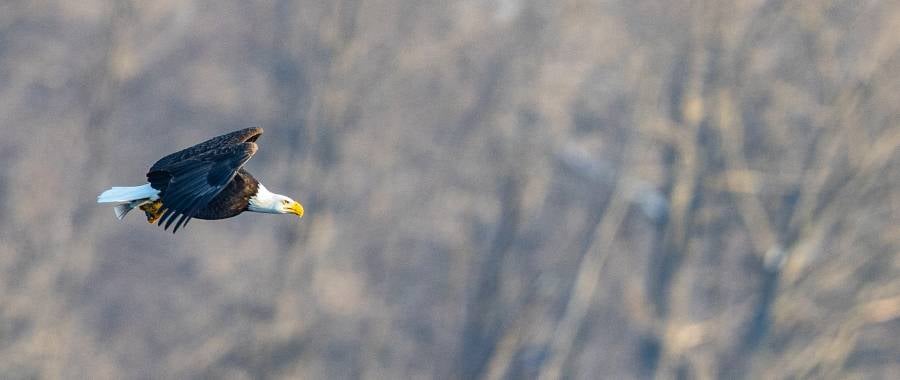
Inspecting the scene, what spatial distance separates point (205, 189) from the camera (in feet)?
30.5

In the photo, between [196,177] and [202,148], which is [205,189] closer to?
[196,177]

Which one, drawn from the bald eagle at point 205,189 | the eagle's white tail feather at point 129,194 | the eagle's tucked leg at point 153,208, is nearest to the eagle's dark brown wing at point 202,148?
the bald eagle at point 205,189

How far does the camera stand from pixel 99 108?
68.5 feet

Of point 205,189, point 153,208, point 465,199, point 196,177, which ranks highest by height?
point 465,199

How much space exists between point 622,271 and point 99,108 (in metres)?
6.99

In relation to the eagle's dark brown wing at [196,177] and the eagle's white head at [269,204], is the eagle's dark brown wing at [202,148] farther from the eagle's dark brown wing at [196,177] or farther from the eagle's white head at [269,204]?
the eagle's white head at [269,204]

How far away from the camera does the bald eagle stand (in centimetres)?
928

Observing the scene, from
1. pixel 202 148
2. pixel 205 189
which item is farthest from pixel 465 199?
pixel 205 189

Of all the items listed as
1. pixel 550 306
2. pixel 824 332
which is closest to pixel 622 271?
pixel 550 306

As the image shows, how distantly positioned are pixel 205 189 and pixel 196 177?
14 cm

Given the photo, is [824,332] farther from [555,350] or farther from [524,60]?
[524,60]

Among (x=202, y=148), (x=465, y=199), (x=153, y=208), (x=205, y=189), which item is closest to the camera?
(x=205, y=189)

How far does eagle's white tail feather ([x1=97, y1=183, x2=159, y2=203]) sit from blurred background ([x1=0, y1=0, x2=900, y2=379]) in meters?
10.4

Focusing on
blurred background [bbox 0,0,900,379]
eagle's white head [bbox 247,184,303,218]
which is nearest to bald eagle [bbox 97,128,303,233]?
eagle's white head [bbox 247,184,303,218]
